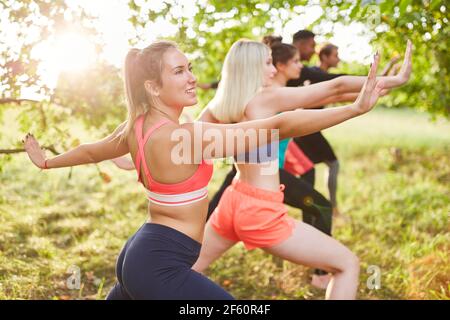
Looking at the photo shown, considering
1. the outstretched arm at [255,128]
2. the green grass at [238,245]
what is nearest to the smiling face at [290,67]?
the outstretched arm at [255,128]

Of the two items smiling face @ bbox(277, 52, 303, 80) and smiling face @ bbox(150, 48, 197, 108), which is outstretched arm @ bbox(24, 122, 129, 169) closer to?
smiling face @ bbox(150, 48, 197, 108)

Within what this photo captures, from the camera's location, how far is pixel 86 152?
117 inches

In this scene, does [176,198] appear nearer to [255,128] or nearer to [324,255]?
[255,128]

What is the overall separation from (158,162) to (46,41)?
7.67 ft

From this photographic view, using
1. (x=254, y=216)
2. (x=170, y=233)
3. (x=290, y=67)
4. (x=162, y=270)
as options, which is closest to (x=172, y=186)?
(x=170, y=233)

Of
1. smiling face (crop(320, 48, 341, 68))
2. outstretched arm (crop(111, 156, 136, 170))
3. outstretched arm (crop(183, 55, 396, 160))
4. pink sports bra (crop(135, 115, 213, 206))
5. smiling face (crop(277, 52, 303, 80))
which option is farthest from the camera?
smiling face (crop(320, 48, 341, 68))

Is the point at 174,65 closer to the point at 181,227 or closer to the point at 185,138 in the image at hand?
the point at 185,138

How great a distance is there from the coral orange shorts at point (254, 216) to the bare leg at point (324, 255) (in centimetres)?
6

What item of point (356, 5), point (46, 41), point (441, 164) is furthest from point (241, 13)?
point (441, 164)

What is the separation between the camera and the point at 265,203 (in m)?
3.25

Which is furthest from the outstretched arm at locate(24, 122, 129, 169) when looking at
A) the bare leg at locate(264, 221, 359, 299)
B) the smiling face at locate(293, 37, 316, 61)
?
the smiling face at locate(293, 37, 316, 61)

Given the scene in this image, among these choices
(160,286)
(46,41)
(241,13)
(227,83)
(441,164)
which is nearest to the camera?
(160,286)

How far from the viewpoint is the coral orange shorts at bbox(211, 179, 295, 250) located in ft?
10.5

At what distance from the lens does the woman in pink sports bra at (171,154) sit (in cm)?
242
